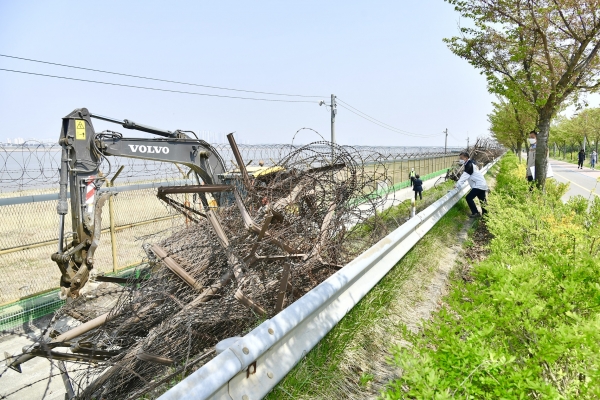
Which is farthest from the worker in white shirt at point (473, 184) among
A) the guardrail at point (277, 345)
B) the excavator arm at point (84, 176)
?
the guardrail at point (277, 345)

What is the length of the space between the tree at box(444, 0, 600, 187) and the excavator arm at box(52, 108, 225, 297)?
8.47 metres

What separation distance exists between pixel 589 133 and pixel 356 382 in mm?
62007

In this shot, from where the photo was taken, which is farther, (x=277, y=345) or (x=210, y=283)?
(x=210, y=283)

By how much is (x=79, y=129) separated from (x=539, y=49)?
34.3 feet

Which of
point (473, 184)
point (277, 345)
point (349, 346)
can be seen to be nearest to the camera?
point (277, 345)

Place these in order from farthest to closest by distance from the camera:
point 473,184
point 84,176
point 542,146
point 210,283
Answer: point 542,146
point 473,184
point 84,176
point 210,283

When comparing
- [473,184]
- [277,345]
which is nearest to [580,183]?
[473,184]

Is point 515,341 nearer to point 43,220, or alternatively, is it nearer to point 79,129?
point 79,129

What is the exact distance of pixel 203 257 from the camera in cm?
418

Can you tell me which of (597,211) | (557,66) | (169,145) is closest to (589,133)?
(557,66)

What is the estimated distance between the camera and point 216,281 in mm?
3787

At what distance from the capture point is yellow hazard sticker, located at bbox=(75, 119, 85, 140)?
19.4 feet

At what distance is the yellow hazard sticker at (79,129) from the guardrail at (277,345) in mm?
4671

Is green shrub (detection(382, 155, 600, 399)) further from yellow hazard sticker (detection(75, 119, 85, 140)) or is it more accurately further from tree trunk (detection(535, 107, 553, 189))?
tree trunk (detection(535, 107, 553, 189))
